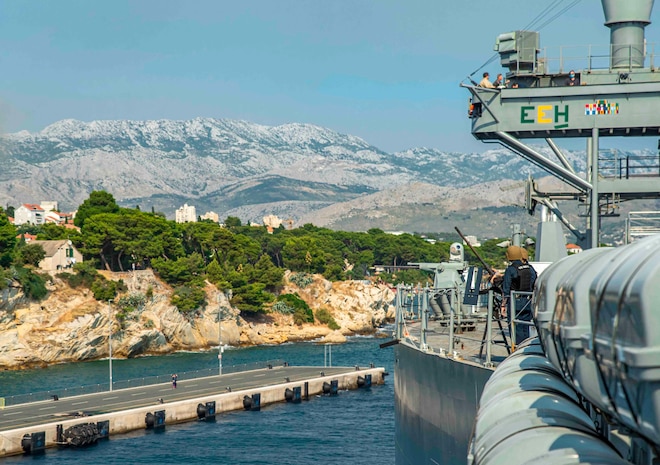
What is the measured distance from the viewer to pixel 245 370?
369 ft

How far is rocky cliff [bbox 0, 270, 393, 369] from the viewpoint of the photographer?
426ft

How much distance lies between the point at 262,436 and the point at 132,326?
7030 centimetres

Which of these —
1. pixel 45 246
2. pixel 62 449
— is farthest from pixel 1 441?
pixel 45 246

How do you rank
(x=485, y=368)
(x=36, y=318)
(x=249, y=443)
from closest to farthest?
1. (x=485, y=368)
2. (x=249, y=443)
3. (x=36, y=318)

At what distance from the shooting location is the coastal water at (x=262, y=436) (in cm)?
6744

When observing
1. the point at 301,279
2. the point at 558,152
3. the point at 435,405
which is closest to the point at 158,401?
the point at 558,152

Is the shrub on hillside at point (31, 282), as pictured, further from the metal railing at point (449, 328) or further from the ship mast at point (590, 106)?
the ship mast at point (590, 106)

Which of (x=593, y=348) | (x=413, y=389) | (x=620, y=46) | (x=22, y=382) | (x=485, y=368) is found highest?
(x=620, y=46)

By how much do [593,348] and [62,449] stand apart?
68.9 metres

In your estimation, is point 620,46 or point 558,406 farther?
point 620,46

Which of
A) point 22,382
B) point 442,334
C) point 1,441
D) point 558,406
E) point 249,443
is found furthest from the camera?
point 22,382

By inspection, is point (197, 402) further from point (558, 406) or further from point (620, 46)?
point (558, 406)

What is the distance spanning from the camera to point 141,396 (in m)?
88.1

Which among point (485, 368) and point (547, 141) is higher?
point (547, 141)
